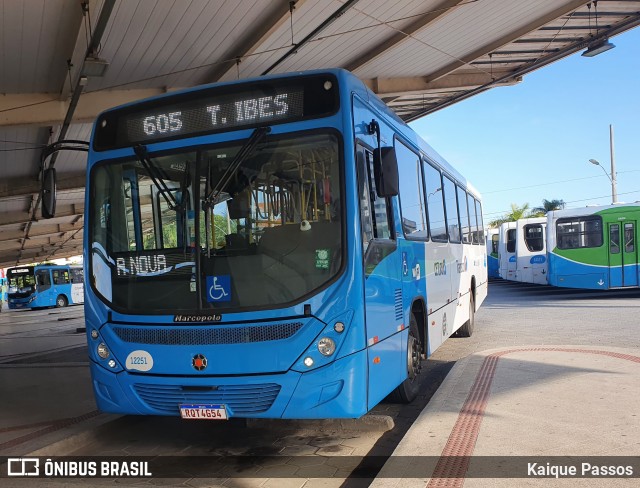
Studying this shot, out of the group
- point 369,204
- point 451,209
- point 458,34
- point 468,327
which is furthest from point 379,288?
point 458,34

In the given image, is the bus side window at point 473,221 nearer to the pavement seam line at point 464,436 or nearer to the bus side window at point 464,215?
the bus side window at point 464,215

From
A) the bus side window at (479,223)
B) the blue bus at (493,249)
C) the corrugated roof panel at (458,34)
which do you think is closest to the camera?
the corrugated roof panel at (458,34)

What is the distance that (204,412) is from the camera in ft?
16.1

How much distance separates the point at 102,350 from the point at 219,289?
1.35 m

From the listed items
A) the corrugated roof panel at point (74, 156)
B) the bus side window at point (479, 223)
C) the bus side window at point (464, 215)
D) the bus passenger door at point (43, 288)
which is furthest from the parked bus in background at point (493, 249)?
the bus passenger door at point (43, 288)

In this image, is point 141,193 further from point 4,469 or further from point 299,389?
point 4,469

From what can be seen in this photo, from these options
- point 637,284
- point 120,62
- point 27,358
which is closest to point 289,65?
point 120,62

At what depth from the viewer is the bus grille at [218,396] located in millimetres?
4789

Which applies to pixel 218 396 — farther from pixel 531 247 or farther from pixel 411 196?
pixel 531 247

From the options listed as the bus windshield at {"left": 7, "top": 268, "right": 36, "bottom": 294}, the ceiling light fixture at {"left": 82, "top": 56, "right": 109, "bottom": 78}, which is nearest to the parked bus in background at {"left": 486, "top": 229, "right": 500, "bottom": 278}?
the ceiling light fixture at {"left": 82, "top": 56, "right": 109, "bottom": 78}

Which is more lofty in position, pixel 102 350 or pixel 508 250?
pixel 102 350

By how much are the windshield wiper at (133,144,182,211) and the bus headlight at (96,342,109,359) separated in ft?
4.59

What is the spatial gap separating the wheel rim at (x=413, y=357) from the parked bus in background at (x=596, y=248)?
54.6 feet

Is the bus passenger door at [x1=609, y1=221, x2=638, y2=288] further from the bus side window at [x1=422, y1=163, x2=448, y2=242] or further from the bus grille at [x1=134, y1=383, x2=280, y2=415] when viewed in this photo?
the bus grille at [x1=134, y1=383, x2=280, y2=415]
